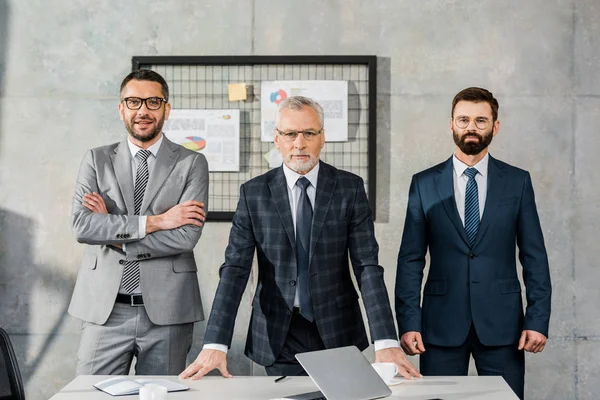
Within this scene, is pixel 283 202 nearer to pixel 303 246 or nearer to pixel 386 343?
pixel 303 246

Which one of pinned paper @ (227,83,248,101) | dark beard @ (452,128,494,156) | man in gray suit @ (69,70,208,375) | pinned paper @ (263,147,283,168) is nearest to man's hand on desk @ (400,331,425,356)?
dark beard @ (452,128,494,156)

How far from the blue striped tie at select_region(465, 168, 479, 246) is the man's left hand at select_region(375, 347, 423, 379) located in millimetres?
720

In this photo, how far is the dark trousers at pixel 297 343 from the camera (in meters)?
2.59

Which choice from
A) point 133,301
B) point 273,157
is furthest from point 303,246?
point 273,157

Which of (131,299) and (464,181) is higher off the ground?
(464,181)

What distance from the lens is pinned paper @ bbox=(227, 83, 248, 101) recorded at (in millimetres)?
4027

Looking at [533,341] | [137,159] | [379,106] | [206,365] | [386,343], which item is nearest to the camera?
[206,365]

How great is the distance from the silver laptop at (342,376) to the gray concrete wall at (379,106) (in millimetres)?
2028

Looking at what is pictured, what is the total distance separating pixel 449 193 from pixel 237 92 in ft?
5.12

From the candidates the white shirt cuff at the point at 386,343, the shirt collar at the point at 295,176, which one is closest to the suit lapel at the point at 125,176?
the shirt collar at the point at 295,176

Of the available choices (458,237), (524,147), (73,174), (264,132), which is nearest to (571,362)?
(524,147)

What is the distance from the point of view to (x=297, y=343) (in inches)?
102

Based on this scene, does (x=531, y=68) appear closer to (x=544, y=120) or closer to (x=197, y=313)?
(x=544, y=120)

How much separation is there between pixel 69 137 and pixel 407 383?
2.68 metres
